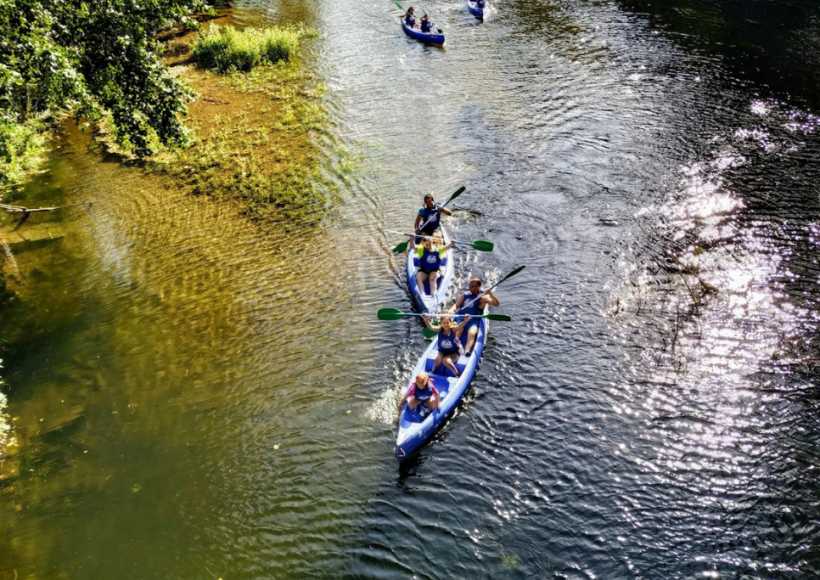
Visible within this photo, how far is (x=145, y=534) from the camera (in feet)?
30.2

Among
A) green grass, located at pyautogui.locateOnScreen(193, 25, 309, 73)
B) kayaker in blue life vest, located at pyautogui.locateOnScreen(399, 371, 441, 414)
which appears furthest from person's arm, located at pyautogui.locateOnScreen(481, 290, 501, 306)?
green grass, located at pyautogui.locateOnScreen(193, 25, 309, 73)

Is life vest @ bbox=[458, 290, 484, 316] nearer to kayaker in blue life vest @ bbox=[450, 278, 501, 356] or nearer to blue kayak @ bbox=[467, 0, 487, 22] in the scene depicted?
kayaker in blue life vest @ bbox=[450, 278, 501, 356]

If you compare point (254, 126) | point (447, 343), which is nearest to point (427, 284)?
point (447, 343)

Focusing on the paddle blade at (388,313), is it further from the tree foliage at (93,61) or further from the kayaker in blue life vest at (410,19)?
the kayaker in blue life vest at (410,19)

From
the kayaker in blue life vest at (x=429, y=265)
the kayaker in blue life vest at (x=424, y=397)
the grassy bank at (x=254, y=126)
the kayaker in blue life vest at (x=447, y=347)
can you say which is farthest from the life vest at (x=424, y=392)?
the grassy bank at (x=254, y=126)

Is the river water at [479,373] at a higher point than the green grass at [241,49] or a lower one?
lower

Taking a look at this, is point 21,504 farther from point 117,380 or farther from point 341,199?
point 341,199

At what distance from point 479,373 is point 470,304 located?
1572 mm

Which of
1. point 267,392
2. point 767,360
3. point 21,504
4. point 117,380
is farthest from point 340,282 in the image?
point 767,360

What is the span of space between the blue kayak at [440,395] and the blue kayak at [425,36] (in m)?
19.0

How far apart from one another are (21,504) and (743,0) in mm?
34312

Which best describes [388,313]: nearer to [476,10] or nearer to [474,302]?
[474,302]

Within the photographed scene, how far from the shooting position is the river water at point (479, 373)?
29.1ft

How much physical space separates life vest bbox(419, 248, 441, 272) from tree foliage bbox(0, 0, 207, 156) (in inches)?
241
